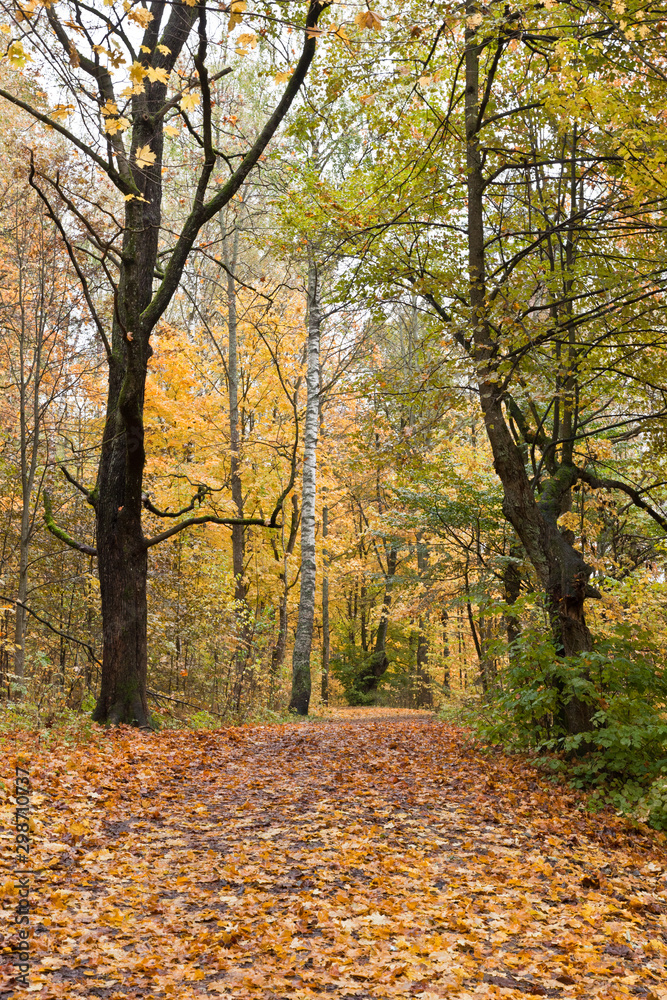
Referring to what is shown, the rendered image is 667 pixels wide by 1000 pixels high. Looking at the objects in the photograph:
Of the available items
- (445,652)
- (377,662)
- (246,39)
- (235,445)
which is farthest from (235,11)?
(445,652)

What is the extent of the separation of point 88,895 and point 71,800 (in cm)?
141

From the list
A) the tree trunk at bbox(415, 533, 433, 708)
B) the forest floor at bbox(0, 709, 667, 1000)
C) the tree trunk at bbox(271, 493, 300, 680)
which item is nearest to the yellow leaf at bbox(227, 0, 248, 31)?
the forest floor at bbox(0, 709, 667, 1000)

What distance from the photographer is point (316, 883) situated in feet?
13.1

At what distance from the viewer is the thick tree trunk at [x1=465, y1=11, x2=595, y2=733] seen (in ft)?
23.0

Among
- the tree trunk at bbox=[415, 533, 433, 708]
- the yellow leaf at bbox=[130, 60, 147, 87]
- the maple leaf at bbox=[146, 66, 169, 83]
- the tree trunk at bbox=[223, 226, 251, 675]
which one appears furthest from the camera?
the tree trunk at bbox=[415, 533, 433, 708]

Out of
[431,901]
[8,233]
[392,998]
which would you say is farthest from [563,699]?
[8,233]

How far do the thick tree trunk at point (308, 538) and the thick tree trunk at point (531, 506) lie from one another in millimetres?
5931

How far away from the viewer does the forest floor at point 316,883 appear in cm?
299

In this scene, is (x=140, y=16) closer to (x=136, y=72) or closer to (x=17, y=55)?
(x=136, y=72)

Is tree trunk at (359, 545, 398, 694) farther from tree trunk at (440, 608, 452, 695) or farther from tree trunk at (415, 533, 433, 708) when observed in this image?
tree trunk at (440, 608, 452, 695)

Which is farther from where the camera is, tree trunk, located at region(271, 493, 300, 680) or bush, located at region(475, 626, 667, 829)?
tree trunk, located at region(271, 493, 300, 680)

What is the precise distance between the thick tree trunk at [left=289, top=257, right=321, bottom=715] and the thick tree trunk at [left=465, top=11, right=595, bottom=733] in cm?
593

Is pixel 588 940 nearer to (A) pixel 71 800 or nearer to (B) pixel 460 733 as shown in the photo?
(A) pixel 71 800

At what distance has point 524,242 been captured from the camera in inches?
355
